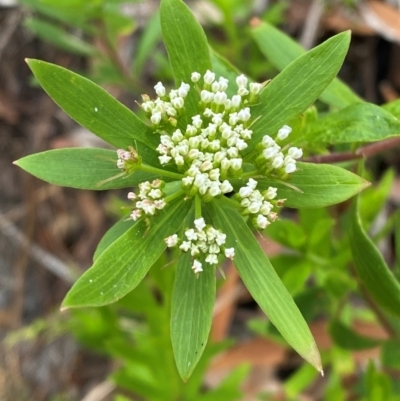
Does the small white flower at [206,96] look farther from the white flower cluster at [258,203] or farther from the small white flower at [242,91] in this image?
the white flower cluster at [258,203]

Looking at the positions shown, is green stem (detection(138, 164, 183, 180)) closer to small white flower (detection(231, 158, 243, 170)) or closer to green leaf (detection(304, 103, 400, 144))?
small white flower (detection(231, 158, 243, 170))

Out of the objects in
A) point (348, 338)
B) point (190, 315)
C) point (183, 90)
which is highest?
point (183, 90)

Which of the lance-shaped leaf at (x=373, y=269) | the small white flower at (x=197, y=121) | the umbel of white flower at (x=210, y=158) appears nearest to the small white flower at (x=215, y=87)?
the umbel of white flower at (x=210, y=158)

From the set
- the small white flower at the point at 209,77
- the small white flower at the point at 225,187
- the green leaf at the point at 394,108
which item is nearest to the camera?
the small white flower at the point at 225,187

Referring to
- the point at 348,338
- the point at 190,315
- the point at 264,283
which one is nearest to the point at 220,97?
the point at 264,283

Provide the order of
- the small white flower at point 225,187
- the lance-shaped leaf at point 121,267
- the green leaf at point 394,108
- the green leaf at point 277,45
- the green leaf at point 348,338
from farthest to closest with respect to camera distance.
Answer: the green leaf at point 348,338, the green leaf at point 277,45, the green leaf at point 394,108, the small white flower at point 225,187, the lance-shaped leaf at point 121,267

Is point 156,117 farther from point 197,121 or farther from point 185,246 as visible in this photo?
point 185,246

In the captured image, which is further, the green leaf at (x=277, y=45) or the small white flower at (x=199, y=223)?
the green leaf at (x=277, y=45)
